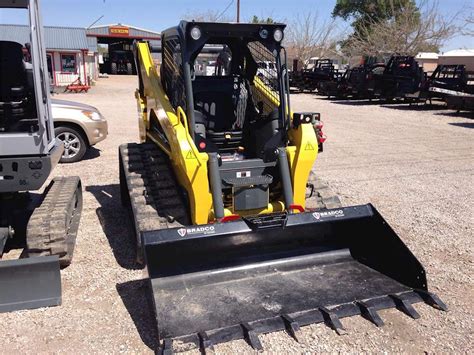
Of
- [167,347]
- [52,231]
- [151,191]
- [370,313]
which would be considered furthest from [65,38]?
[370,313]

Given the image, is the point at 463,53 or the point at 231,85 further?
the point at 463,53

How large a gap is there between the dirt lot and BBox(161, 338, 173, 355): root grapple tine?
0.21 meters

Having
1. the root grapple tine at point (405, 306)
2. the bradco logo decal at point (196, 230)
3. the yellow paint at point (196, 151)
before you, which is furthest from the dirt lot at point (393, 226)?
the yellow paint at point (196, 151)

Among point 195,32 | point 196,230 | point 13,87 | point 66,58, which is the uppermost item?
point 66,58

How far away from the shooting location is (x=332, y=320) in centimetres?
364

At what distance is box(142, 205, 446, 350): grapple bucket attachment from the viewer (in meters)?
3.62

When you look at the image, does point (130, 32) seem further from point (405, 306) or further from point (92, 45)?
point (405, 306)

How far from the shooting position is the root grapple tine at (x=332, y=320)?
361 centimetres

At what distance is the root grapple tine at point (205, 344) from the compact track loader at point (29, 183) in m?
1.31

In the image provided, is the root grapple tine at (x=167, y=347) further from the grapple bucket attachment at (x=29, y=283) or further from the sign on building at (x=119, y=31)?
the sign on building at (x=119, y=31)

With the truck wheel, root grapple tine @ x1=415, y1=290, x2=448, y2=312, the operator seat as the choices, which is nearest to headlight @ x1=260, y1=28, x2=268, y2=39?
the operator seat

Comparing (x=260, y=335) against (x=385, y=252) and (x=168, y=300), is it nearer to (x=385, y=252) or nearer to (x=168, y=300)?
(x=168, y=300)

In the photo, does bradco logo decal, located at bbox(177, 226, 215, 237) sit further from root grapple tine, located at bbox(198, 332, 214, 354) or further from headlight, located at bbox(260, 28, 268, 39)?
headlight, located at bbox(260, 28, 268, 39)

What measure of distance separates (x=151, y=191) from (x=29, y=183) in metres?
1.31
